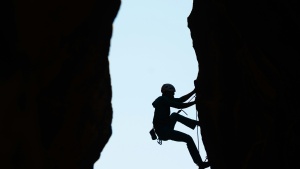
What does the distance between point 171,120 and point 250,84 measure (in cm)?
248

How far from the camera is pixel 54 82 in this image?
1138 centimetres

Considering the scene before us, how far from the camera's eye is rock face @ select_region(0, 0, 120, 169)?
9898 millimetres

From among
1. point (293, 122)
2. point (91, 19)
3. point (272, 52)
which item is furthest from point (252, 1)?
point (91, 19)

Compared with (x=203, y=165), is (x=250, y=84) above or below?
above

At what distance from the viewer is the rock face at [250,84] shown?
14.0m

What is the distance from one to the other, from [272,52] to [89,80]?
5.09m

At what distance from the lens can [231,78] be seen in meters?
15.5

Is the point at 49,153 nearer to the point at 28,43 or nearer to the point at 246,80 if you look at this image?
the point at 28,43

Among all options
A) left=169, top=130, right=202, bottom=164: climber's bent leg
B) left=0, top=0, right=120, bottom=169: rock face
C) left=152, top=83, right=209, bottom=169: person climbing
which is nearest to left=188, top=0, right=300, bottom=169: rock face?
left=152, top=83, right=209, bottom=169: person climbing

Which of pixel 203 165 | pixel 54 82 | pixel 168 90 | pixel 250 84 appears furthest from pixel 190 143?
pixel 54 82

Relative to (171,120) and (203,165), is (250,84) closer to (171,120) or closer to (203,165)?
(171,120)

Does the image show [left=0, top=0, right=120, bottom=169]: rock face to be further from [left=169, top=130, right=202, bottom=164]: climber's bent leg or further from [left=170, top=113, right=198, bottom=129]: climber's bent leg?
[left=170, top=113, right=198, bottom=129]: climber's bent leg

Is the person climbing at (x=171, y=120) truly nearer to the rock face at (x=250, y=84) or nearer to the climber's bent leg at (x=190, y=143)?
the climber's bent leg at (x=190, y=143)

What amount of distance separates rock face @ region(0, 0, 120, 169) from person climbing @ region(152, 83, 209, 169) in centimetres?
204
